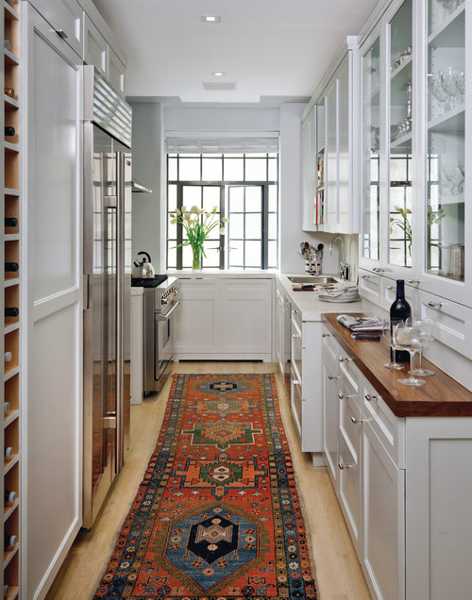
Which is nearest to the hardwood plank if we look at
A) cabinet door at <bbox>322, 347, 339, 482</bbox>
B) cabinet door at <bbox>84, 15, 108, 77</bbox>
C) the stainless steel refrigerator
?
cabinet door at <bbox>322, 347, 339, 482</bbox>

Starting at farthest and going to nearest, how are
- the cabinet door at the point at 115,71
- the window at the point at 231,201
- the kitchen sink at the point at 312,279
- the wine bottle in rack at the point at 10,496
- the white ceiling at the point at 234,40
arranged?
the window at the point at 231,201
the kitchen sink at the point at 312,279
the white ceiling at the point at 234,40
the cabinet door at the point at 115,71
the wine bottle in rack at the point at 10,496

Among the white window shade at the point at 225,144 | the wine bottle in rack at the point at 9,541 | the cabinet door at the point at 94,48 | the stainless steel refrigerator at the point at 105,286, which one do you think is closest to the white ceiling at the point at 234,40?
the cabinet door at the point at 94,48

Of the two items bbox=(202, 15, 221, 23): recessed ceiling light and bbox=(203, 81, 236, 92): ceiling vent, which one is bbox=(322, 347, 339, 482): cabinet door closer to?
bbox=(202, 15, 221, 23): recessed ceiling light

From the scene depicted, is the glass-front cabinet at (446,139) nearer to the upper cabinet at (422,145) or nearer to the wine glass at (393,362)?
the upper cabinet at (422,145)

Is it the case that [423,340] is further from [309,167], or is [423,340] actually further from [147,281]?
[309,167]

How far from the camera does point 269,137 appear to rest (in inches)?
265

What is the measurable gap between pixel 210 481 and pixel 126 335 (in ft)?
3.02

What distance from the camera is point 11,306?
1897mm

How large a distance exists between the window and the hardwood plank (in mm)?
4583

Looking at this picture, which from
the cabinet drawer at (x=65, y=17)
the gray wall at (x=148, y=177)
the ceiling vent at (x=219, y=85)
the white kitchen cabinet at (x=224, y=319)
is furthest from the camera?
the white kitchen cabinet at (x=224, y=319)

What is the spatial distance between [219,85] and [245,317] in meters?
2.33

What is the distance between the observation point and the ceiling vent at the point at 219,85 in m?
5.43

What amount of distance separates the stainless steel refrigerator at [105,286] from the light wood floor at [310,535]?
11cm

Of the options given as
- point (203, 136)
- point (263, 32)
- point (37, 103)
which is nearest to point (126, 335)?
point (37, 103)
